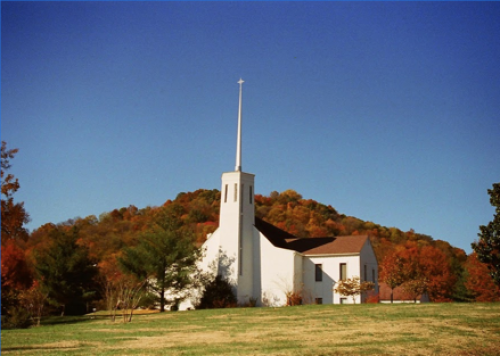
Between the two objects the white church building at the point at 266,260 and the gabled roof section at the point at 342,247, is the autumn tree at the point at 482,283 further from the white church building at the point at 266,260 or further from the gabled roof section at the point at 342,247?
the gabled roof section at the point at 342,247

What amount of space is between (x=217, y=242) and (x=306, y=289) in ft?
26.0

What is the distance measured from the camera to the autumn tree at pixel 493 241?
30778 mm

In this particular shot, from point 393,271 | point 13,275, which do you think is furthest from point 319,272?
point 13,275

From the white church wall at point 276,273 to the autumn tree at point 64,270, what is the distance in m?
13.2

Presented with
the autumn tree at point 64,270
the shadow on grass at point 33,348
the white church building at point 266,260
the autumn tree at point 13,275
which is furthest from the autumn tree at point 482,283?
the shadow on grass at point 33,348

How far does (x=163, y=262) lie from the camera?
41.8 meters

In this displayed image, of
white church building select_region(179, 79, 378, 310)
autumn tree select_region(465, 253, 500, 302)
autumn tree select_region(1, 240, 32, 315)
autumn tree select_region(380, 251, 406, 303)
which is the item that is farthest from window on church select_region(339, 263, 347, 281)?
autumn tree select_region(1, 240, 32, 315)

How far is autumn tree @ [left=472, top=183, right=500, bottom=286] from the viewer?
1212 inches

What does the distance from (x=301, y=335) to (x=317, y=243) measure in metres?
24.7

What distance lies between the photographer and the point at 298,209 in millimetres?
81500

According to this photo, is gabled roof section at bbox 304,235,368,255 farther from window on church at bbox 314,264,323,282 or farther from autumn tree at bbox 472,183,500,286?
autumn tree at bbox 472,183,500,286

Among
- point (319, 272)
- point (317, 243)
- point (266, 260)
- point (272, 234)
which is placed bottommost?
point (319, 272)

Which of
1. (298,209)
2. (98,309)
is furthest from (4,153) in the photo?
(298,209)

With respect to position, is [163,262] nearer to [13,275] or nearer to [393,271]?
[13,275]
